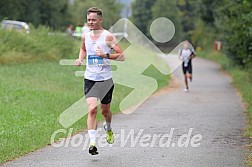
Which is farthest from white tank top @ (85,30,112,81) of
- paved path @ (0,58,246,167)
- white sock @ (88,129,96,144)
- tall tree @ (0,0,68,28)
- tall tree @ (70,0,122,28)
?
tall tree @ (70,0,122,28)

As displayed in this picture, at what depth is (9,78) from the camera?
70.5ft

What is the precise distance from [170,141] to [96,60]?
2.52 m

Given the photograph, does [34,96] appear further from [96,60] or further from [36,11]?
[36,11]

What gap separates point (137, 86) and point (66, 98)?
6122 mm

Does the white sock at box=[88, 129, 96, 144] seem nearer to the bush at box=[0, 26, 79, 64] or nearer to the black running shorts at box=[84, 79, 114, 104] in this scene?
the black running shorts at box=[84, 79, 114, 104]

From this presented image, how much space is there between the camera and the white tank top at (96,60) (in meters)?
9.84

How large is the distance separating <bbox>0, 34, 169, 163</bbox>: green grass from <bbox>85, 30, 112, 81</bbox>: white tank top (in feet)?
5.30

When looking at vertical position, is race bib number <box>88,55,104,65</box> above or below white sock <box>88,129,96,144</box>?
above

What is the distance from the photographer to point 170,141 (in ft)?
38.0

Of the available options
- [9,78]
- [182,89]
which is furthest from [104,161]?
[182,89]

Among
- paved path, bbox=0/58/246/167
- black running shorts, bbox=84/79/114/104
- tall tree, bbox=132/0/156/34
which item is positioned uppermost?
black running shorts, bbox=84/79/114/104

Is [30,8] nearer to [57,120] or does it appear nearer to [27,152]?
[57,120]

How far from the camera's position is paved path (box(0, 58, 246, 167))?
9.47 metres

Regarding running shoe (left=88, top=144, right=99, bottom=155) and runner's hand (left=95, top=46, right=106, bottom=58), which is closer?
running shoe (left=88, top=144, right=99, bottom=155)
